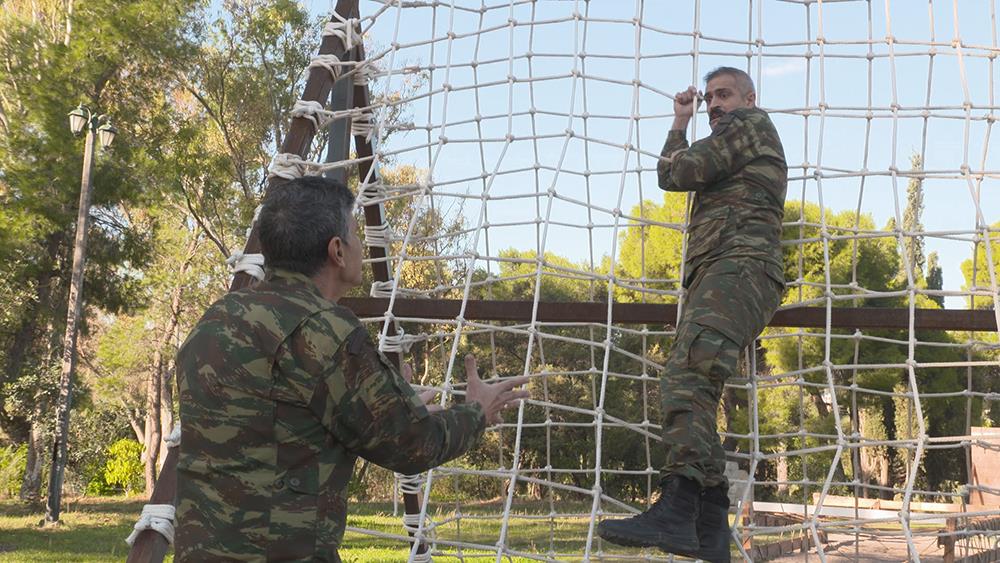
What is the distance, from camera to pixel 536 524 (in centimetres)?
1170

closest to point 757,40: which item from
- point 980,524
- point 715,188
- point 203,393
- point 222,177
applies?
point 715,188

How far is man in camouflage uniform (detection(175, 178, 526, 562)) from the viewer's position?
1.83 meters

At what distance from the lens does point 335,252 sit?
199 centimetres

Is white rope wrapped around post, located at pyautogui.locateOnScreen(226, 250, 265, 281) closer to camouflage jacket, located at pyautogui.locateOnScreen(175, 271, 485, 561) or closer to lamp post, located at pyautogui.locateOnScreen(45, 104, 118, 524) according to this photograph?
camouflage jacket, located at pyautogui.locateOnScreen(175, 271, 485, 561)

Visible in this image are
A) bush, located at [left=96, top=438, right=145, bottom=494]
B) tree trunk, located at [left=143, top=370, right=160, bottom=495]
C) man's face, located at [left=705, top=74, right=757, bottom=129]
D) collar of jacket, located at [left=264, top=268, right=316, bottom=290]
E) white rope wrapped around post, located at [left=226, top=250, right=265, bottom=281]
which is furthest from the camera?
bush, located at [left=96, top=438, right=145, bottom=494]

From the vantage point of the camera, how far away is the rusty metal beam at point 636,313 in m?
3.50

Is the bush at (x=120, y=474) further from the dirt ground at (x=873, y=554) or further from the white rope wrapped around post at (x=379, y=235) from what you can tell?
the white rope wrapped around post at (x=379, y=235)

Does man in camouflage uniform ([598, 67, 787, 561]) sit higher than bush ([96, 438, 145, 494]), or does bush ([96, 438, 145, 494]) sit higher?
man in camouflage uniform ([598, 67, 787, 561])

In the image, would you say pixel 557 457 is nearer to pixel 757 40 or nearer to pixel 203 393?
pixel 757 40

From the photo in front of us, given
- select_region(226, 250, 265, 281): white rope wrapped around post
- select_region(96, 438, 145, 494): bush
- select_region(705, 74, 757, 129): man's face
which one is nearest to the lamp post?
select_region(96, 438, 145, 494): bush

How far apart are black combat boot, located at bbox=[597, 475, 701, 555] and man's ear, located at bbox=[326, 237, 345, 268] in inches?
39.7

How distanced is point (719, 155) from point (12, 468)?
1521 centimetres

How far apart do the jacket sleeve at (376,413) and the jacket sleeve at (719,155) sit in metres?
1.40

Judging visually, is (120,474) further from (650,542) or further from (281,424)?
(281,424)
